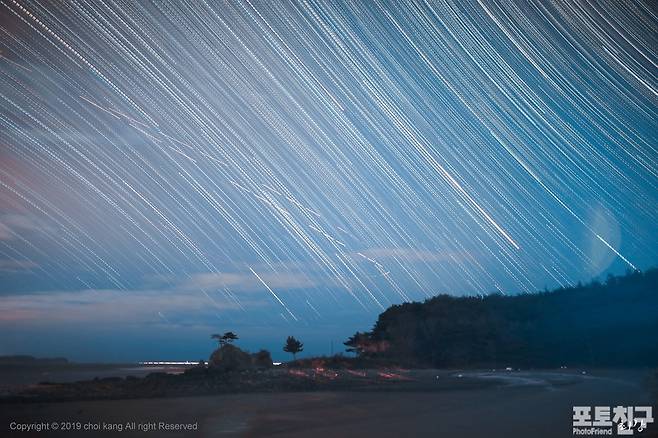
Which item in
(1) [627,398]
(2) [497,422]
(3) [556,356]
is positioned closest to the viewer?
(2) [497,422]

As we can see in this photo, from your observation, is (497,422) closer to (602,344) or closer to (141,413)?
(141,413)

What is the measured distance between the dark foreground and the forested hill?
31.6 m

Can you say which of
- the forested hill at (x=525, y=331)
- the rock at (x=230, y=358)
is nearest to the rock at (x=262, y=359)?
the rock at (x=230, y=358)

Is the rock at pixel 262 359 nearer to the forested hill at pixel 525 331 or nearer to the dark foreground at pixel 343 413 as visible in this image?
the forested hill at pixel 525 331

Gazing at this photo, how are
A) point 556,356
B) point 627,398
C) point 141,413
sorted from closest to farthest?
1. point 141,413
2. point 627,398
3. point 556,356

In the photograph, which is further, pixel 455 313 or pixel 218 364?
pixel 455 313

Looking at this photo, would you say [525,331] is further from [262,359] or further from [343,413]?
[343,413]

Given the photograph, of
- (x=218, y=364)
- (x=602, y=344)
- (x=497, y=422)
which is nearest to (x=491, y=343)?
(x=602, y=344)

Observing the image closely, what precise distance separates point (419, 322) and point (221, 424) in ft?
158

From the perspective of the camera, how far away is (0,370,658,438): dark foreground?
53.0ft

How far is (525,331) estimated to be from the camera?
62.8 metres

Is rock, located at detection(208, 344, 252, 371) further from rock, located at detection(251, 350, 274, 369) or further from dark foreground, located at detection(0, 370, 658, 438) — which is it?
dark foreground, located at detection(0, 370, 658, 438)

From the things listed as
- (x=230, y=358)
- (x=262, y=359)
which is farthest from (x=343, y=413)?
(x=262, y=359)

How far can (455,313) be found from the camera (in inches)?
2589
